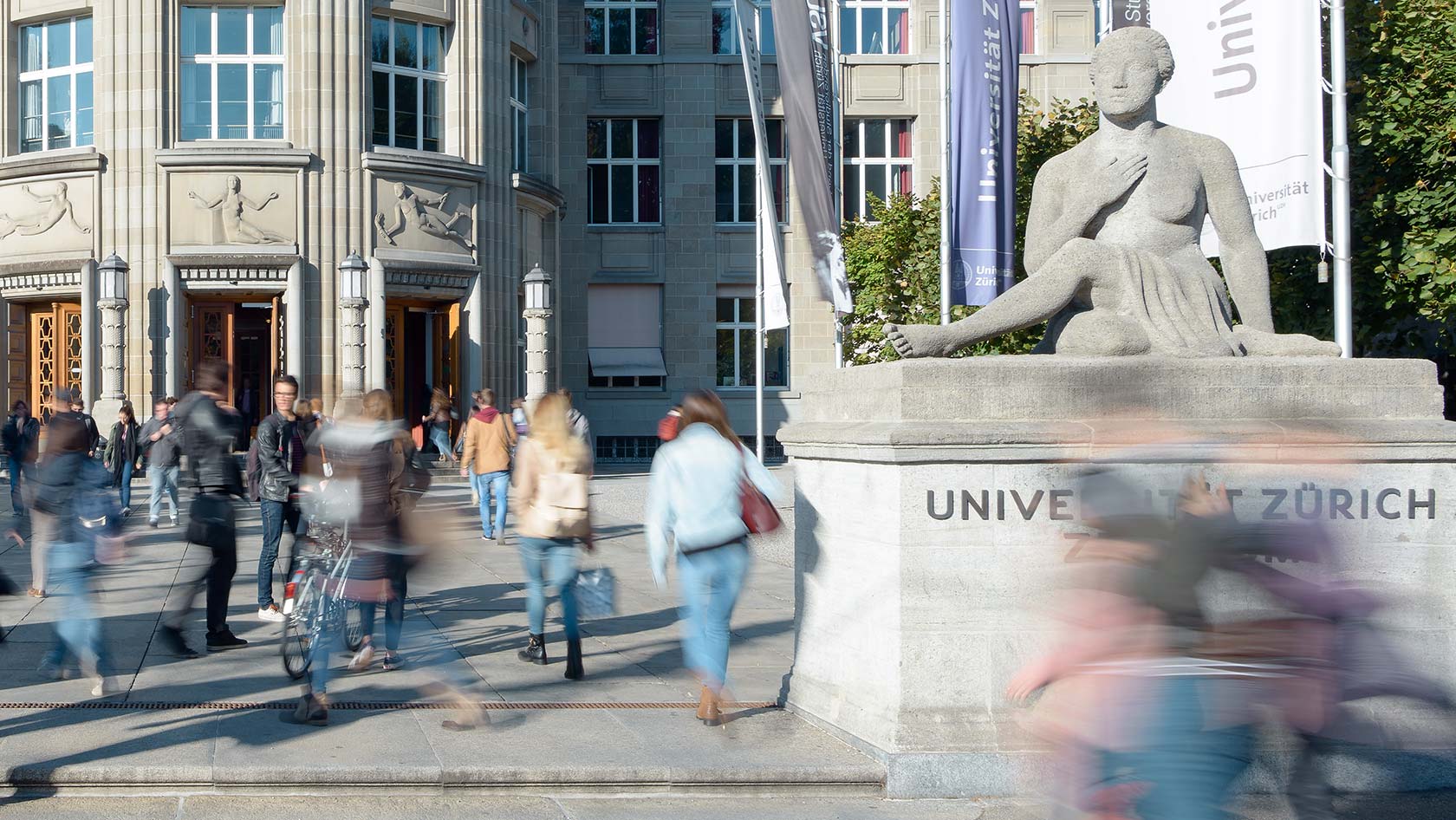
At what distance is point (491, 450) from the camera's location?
1636cm

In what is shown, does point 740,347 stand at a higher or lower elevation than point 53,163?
lower

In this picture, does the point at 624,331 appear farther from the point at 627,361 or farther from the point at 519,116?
the point at 519,116

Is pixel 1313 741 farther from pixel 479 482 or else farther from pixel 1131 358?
pixel 479 482

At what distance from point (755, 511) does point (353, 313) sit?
2045 cm

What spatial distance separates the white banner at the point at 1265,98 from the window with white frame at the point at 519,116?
18.9m

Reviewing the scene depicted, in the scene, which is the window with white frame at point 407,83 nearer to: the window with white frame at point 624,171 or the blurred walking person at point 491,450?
the window with white frame at point 624,171

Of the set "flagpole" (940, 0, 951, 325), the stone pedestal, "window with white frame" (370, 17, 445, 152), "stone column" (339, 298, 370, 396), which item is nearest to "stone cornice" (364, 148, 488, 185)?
"window with white frame" (370, 17, 445, 152)

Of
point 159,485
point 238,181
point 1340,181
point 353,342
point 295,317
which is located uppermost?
point 238,181

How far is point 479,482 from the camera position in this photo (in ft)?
56.0

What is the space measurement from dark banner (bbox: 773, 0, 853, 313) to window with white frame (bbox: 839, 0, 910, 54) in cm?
1761

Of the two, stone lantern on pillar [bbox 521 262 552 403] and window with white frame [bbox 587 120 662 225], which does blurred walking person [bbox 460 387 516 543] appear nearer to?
stone lantern on pillar [bbox 521 262 552 403]

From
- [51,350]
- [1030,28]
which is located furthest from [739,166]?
[51,350]

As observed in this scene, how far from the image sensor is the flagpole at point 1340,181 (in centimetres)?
1434

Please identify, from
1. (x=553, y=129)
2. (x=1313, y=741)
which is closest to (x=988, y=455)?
(x=1313, y=741)
